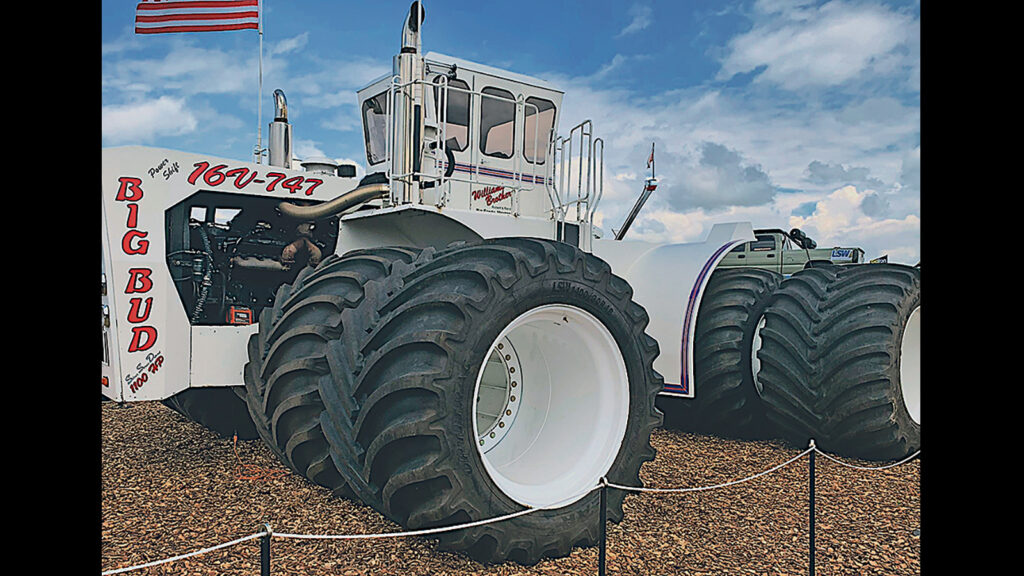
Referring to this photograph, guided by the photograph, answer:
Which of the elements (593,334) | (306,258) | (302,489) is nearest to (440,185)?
(306,258)

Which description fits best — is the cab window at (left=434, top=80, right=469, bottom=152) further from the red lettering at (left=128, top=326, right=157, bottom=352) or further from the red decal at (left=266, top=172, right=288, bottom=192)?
the red lettering at (left=128, top=326, right=157, bottom=352)

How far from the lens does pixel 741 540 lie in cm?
440

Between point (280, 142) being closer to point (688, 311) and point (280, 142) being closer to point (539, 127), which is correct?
point (539, 127)

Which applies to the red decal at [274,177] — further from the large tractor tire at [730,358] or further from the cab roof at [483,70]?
the large tractor tire at [730,358]

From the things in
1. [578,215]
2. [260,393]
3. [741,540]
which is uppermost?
[578,215]

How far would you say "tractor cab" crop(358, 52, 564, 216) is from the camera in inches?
227

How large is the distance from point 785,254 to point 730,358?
6163mm

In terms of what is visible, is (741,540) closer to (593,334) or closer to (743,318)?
(593,334)

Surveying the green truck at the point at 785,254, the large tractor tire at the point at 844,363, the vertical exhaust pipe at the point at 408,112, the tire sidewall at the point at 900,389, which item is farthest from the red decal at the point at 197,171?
the green truck at the point at 785,254

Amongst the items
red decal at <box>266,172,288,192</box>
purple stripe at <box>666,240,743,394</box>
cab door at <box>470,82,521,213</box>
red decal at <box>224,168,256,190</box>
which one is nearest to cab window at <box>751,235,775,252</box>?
purple stripe at <box>666,240,743,394</box>

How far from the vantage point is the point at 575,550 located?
12.9ft

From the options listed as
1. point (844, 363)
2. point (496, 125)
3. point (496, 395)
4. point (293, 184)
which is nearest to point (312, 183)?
point (293, 184)

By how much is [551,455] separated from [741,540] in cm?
128

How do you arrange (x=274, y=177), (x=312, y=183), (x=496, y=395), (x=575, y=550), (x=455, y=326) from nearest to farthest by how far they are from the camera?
(x=455, y=326) → (x=575, y=550) → (x=496, y=395) → (x=274, y=177) → (x=312, y=183)
